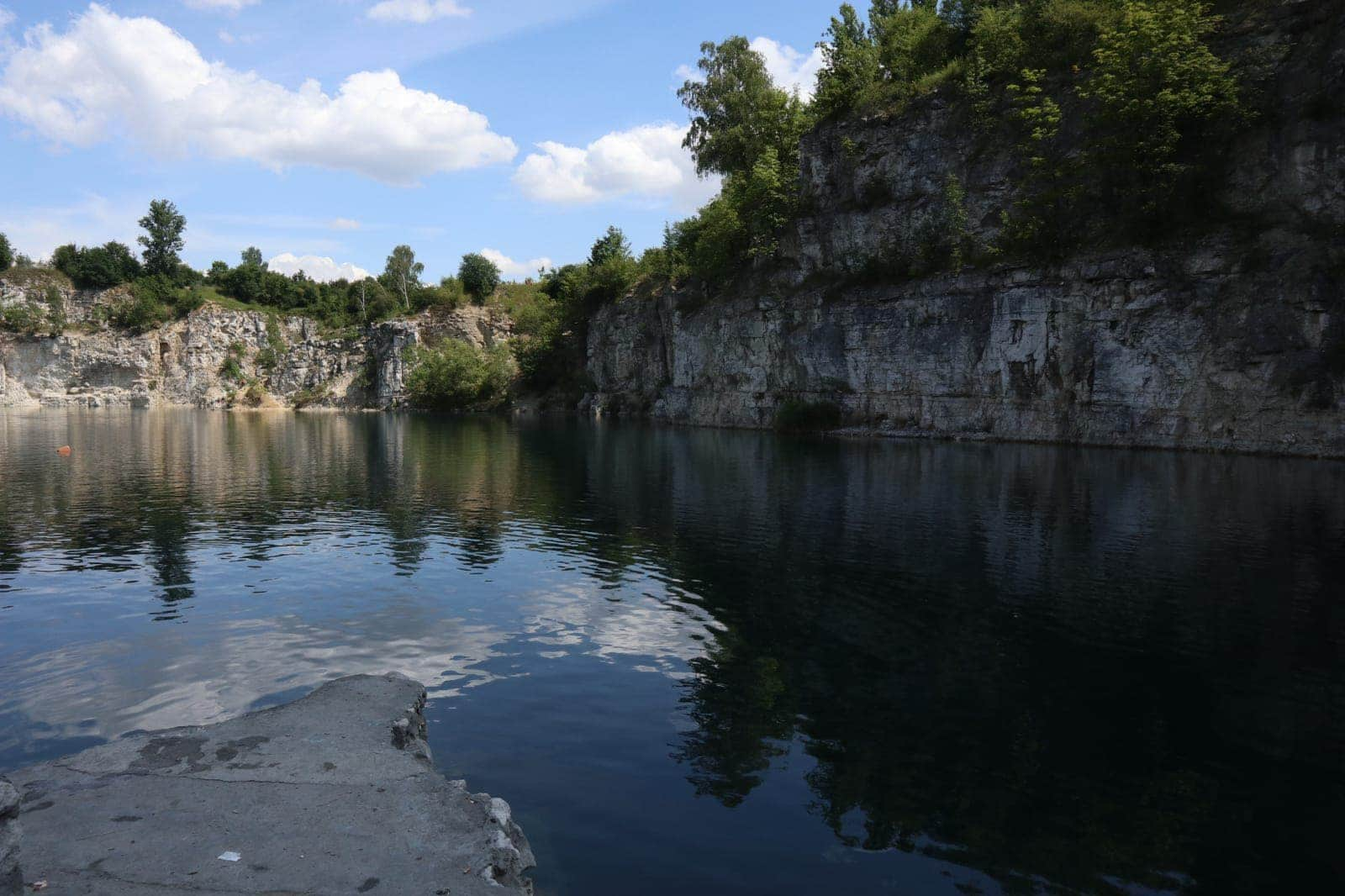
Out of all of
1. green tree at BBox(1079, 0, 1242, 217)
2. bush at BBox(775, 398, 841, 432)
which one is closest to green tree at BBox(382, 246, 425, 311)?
bush at BBox(775, 398, 841, 432)

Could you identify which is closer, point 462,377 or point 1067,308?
point 1067,308

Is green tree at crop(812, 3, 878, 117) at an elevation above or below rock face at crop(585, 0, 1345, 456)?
above

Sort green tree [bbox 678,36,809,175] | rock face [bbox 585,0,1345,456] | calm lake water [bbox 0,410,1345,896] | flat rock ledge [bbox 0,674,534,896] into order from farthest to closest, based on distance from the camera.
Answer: green tree [bbox 678,36,809,175], rock face [bbox 585,0,1345,456], calm lake water [bbox 0,410,1345,896], flat rock ledge [bbox 0,674,534,896]

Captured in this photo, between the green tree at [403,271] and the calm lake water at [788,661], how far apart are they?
122576mm

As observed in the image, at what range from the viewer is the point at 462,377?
12394cm

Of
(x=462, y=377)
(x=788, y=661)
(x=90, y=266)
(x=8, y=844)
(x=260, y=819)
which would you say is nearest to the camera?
(x=8, y=844)

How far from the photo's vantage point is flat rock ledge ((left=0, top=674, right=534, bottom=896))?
7.06 meters

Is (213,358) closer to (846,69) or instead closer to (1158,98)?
(846,69)

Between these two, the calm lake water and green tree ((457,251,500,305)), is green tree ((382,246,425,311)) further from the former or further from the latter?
the calm lake water

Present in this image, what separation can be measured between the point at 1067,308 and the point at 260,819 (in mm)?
58967

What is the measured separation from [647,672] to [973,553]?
1249 cm

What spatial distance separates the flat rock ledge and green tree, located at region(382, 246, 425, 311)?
14729 cm

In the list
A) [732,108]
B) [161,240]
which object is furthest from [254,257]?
[732,108]

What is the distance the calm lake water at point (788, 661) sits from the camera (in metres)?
9.16
